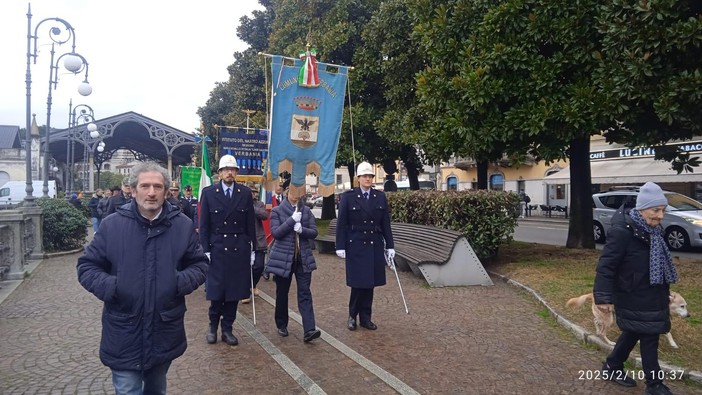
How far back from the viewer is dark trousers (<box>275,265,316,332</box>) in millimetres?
5898

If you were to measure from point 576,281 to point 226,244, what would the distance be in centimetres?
574

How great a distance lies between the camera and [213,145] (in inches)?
1362

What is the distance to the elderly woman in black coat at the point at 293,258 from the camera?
5914 mm

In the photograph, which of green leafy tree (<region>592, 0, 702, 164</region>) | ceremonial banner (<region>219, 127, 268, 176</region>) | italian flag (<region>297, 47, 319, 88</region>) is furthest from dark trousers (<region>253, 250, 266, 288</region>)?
ceremonial banner (<region>219, 127, 268, 176</region>)

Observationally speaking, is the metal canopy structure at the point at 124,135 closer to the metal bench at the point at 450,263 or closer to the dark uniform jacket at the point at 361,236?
the metal bench at the point at 450,263

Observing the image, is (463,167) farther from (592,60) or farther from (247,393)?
→ (247,393)

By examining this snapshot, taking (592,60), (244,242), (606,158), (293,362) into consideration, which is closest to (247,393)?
(293,362)

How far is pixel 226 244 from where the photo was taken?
5902 mm

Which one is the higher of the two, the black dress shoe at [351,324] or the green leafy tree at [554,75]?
the green leafy tree at [554,75]

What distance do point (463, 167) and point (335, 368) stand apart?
39.0 m

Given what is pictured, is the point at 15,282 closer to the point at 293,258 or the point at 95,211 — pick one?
the point at 293,258

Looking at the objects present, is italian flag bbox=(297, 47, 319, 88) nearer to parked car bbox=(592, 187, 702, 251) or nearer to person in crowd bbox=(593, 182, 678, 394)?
person in crowd bbox=(593, 182, 678, 394)

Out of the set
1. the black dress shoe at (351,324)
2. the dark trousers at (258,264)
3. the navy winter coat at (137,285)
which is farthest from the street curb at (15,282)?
the navy winter coat at (137,285)

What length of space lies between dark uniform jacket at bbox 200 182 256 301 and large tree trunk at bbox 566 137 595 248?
8.85m
